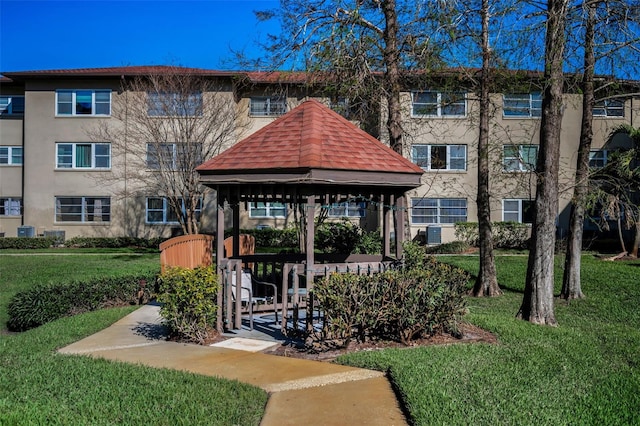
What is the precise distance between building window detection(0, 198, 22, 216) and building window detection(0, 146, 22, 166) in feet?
6.74

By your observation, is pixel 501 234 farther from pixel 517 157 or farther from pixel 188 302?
pixel 188 302

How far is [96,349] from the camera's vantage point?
7.91 m

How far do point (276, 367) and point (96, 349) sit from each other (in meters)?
2.78

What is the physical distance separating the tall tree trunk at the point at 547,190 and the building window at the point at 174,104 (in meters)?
18.3

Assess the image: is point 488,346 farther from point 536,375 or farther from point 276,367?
point 276,367

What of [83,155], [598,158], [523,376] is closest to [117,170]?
[83,155]

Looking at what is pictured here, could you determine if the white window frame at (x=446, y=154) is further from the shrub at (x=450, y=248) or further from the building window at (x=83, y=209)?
the building window at (x=83, y=209)

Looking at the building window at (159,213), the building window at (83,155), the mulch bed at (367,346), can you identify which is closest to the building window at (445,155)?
the building window at (159,213)

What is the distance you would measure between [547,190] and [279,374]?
640cm

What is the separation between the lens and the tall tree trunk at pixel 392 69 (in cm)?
1455

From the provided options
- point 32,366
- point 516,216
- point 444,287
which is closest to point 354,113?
point 444,287

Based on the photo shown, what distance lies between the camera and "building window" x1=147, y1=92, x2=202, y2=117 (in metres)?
25.6

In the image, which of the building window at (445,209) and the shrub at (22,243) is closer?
the shrub at (22,243)

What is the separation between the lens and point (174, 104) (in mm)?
25766
